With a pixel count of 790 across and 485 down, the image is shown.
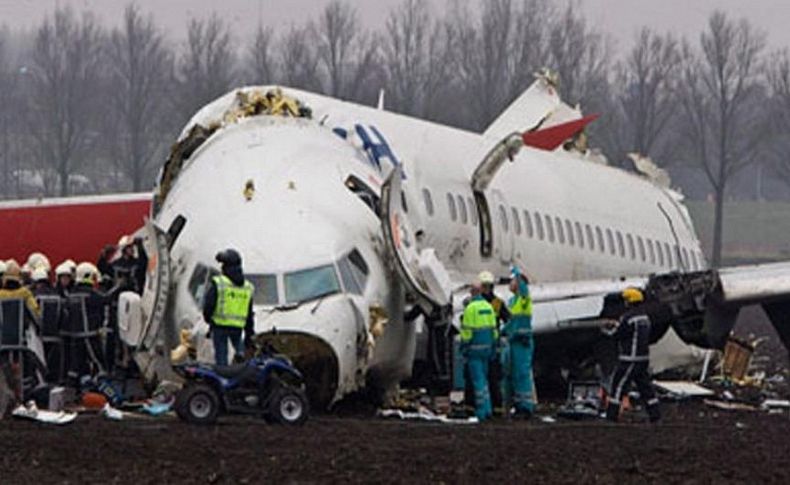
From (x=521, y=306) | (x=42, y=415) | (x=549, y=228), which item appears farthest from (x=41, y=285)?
(x=549, y=228)

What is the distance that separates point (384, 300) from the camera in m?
30.3

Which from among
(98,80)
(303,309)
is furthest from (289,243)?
(98,80)

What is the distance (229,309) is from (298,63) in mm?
46192

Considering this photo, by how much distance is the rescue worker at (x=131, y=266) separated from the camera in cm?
3241

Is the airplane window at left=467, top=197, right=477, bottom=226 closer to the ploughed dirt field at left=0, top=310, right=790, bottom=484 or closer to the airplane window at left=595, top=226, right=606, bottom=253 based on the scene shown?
the airplane window at left=595, top=226, right=606, bottom=253

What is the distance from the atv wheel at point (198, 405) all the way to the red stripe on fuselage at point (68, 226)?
14428 mm

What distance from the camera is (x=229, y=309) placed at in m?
27.6

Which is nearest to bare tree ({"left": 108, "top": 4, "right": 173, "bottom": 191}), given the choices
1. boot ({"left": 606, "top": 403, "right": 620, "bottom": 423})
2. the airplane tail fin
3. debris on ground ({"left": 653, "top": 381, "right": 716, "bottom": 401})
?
the airplane tail fin

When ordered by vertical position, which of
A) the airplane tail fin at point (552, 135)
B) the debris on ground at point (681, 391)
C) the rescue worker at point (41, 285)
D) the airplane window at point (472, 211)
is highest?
the airplane tail fin at point (552, 135)

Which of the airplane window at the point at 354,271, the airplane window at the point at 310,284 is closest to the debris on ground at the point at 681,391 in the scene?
the airplane window at the point at 354,271

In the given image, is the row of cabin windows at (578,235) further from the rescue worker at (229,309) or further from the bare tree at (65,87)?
the bare tree at (65,87)

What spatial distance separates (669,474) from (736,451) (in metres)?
2.79

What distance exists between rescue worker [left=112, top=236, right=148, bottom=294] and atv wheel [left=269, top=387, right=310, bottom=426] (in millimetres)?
5245

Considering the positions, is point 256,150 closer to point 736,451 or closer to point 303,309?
point 303,309
